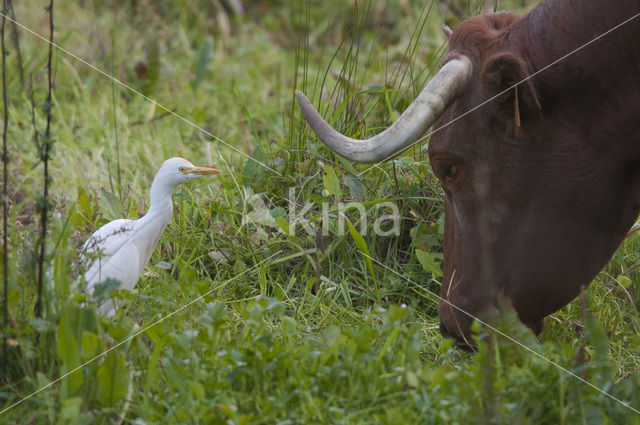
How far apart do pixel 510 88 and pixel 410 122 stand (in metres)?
0.34

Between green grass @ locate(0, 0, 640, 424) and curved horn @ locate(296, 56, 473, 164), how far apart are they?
51 centimetres

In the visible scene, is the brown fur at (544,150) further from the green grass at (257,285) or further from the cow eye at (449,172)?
the green grass at (257,285)

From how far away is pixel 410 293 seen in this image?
11.5 feet

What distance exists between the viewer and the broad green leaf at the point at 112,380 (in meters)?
2.24

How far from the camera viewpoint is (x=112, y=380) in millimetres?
2246

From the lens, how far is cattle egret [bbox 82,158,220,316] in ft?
9.39

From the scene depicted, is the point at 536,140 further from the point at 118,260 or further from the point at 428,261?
the point at 118,260

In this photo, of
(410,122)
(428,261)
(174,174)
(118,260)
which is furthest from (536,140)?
(118,260)

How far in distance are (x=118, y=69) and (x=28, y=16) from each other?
1.38 metres

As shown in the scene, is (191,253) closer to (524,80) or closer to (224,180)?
(224,180)

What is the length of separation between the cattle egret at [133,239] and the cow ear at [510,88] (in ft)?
4.04

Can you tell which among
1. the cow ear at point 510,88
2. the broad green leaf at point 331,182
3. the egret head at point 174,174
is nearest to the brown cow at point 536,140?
the cow ear at point 510,88

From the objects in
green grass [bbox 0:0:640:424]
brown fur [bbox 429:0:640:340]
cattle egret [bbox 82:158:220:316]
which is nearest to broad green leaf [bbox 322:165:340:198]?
green grass [bbox 0:0:640:424]

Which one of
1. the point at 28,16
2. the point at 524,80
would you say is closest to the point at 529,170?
the point at 524,80
